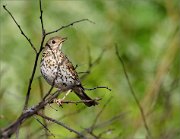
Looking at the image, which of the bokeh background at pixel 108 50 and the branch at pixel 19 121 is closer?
the branch at pixel 19 121

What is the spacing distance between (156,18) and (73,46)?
1638mm

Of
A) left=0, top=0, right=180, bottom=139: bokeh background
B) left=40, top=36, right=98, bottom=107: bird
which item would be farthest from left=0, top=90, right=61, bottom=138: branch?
left=0, top=0, right=180, bottom=139: bokeh background

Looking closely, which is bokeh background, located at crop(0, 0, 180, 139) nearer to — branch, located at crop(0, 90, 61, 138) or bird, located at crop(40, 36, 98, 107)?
bird, located at crop(40, 36, 98, 107)

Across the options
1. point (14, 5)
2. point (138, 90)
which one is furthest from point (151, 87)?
point (14, 5)

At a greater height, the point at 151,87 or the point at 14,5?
the point at 14,5

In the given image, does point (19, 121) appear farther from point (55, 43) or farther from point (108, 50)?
point (108, 50)

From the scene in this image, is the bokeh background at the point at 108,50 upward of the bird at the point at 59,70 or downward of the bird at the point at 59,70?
upward

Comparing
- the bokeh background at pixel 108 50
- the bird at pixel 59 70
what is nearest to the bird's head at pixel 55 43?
the bird at pixel 59 70

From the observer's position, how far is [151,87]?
9.89m

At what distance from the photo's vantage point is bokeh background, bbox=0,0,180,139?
9688 mm

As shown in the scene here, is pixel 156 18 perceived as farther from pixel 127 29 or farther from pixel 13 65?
pixel 13 65

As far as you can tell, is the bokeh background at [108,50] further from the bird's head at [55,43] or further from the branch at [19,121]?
the branch at [19,121]

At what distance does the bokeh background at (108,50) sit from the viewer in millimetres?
9688

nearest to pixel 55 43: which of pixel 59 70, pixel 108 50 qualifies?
pixel 59 70
